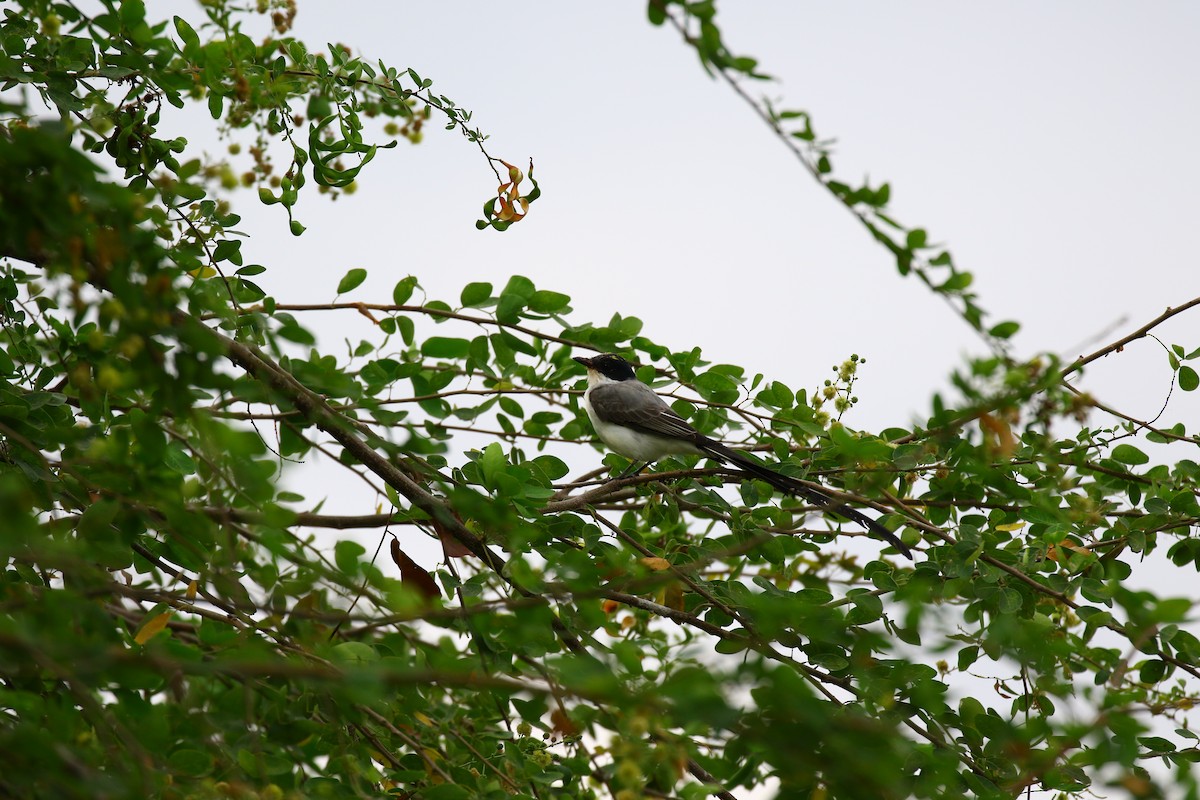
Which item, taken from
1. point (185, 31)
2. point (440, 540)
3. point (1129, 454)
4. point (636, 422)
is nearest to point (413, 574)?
point (440, 540)

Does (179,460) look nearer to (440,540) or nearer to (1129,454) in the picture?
(440,540)

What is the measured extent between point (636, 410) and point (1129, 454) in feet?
9.74

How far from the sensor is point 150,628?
2.92 m

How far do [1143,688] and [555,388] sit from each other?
8.00 feet

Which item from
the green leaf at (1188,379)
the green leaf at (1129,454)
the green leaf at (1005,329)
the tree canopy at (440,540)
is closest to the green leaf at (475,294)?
the tree canopy at (440,540)

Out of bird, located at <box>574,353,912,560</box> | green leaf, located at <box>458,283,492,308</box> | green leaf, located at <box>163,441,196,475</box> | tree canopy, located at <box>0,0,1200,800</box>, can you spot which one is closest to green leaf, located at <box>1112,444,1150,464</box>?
tree canopy, located at <box>0,0,1200,800</box>

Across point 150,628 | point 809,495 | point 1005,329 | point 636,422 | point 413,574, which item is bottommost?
point 150,628

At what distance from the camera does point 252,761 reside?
2.85 m

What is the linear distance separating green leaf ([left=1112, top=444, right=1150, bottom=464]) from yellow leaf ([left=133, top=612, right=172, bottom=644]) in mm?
3407

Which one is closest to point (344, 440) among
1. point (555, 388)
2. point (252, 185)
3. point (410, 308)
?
point (410, 308)

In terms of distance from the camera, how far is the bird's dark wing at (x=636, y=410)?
635cm

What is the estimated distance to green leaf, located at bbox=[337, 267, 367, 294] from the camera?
12.0 ft

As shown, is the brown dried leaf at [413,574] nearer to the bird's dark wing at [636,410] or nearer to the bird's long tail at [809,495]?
the bird's long tail at [809,495]

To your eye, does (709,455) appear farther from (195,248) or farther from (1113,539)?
(195,248)
